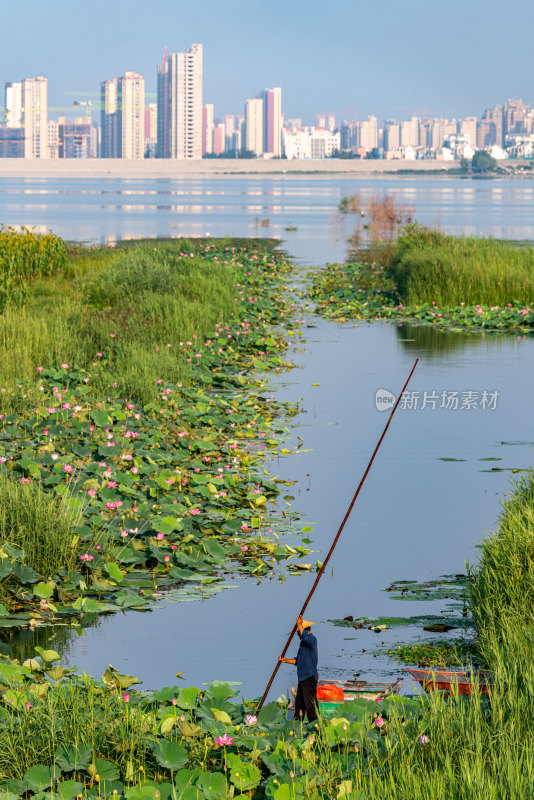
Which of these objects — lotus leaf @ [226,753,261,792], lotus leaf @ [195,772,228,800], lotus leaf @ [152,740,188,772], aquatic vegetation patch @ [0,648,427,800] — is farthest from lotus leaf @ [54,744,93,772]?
lotus leaf @ [226,753,261,792]

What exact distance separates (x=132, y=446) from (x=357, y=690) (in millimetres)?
5798

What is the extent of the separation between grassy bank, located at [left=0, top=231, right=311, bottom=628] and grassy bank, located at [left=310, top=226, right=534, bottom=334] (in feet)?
14.5

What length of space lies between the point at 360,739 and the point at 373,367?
14204 mm

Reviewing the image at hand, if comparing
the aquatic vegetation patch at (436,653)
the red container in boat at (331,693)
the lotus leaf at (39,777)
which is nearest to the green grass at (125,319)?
the aquatic vegetation patch at (436,653)

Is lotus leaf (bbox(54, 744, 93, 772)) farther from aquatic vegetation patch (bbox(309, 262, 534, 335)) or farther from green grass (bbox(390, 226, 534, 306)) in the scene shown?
green grass (bbox(390, 226, 534, 306))

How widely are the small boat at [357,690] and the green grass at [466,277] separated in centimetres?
1964

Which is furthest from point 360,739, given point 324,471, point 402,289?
point 402,289

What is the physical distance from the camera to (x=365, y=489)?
11625 mm

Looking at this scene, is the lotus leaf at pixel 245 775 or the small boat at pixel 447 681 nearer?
the lotus leaf at pixel 245 775

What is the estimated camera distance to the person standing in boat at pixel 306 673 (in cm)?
576

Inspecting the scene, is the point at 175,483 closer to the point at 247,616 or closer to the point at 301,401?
the point at 247,616

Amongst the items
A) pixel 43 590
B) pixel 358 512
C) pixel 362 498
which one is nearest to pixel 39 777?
pixel 43 590

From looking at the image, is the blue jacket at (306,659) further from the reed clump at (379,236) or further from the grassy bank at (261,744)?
the reed clump at (379,236)

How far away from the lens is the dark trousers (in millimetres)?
5820
